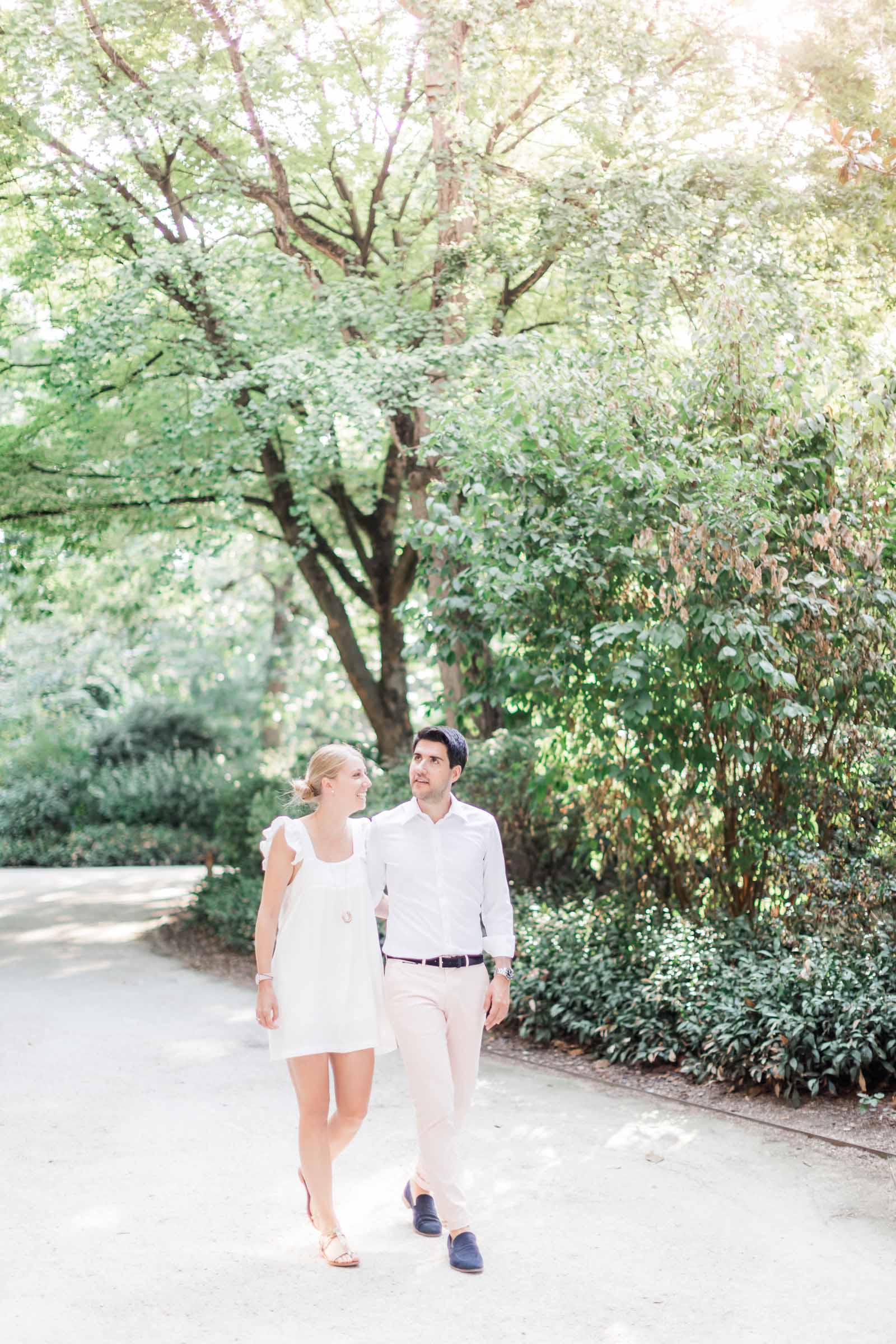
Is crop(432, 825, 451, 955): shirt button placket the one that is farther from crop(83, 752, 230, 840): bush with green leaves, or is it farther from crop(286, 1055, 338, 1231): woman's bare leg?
crop(83, 752, 230, 840): bush with green leaves

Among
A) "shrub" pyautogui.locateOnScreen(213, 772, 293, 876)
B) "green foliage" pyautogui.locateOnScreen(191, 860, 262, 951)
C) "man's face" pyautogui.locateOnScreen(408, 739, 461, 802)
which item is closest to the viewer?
"man's face" pyautogui.locateOnScreen(408, 739, 461, 802)

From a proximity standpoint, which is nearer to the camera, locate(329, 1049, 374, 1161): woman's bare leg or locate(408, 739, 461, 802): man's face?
locate(329, 1049, 374, 1161): woman's bare leg

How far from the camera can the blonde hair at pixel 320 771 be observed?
4539 mm

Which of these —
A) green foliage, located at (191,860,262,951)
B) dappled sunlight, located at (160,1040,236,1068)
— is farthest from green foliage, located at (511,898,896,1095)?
green foliage, located at (191,860,262,951)

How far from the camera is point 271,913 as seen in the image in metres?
4.43

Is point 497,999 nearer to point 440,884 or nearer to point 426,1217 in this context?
point 440,884

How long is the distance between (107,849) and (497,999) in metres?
17.8

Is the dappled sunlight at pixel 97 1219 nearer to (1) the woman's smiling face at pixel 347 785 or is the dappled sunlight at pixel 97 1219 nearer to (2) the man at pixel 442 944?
(2) the man at pixel 442 944

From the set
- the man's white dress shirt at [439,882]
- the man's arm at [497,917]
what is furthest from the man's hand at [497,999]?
the man's white dress shirt at [439,882]

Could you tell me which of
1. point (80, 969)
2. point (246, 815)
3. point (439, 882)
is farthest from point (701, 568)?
point (246, 815)

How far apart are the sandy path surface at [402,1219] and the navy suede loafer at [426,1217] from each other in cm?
6

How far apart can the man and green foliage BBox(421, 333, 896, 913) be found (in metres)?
2.45

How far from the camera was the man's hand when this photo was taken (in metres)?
4.62

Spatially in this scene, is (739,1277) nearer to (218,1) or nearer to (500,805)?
(500,805)
